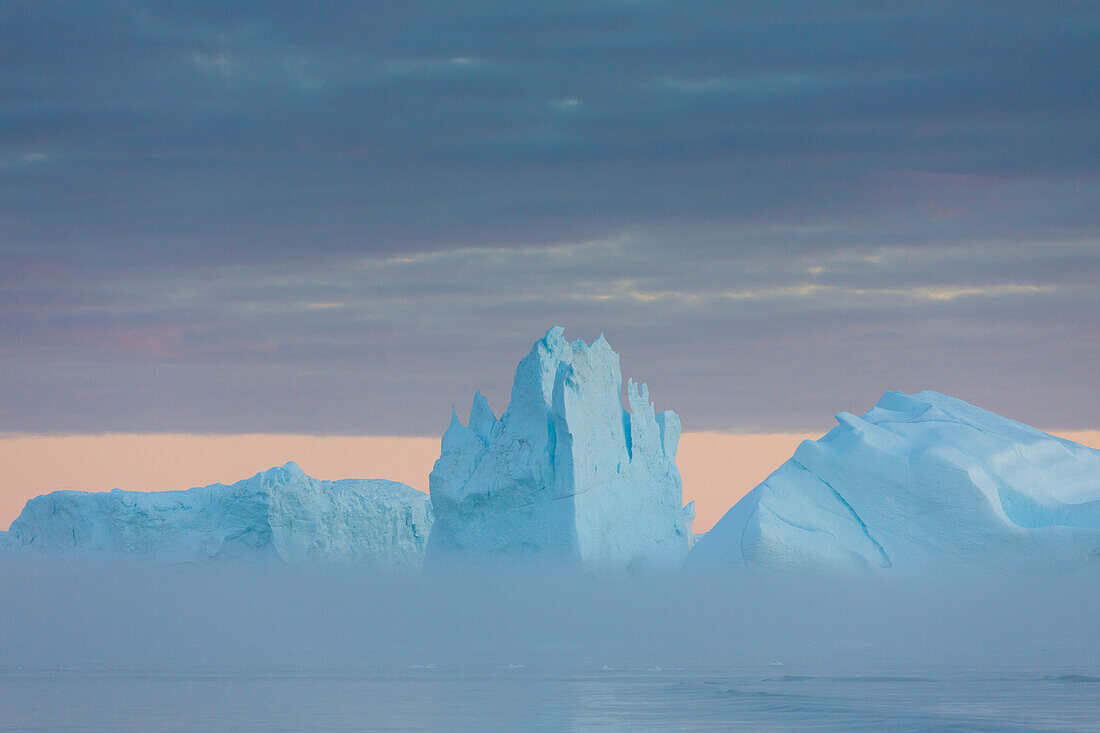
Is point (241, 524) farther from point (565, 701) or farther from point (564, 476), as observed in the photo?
point (565, 701)

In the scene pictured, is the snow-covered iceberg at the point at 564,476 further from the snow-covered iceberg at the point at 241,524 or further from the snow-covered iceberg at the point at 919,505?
the snow-covered iceberg at the point at 241,524

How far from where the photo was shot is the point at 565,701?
18.9m

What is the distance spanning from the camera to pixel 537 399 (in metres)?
30.4

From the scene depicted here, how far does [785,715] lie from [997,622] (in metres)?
13.2

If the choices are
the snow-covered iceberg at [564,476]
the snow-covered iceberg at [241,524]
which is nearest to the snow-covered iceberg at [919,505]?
the snow-covered iceberg at [564,476]

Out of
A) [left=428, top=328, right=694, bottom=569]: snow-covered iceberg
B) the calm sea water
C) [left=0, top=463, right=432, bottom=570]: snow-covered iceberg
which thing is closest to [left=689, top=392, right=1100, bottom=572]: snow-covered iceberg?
[left=428, top=328, right=694, bottom=569]: snow-covered iceberg

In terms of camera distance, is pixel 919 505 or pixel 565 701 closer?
pixel 565 701

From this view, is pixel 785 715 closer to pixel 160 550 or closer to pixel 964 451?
pixel 964 451

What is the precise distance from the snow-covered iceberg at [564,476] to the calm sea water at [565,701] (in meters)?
4.89

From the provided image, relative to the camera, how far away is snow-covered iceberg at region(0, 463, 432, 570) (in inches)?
1688

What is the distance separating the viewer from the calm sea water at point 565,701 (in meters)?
15.9

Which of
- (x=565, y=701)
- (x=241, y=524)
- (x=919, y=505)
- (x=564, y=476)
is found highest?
(x=241, y=524)

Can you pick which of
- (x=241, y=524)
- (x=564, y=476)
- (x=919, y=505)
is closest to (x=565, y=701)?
(x=564, y=476)

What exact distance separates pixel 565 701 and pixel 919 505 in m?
11.8
